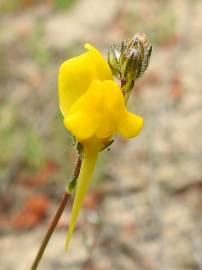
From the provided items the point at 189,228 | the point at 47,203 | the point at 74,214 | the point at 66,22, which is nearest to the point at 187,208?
the point at 189,228

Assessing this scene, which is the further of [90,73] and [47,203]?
[47,203]

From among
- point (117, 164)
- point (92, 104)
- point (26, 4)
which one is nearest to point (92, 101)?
point (92, 104)

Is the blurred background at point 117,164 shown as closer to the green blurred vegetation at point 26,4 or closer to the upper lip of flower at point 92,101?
the green blurred vegetation at point 26,4

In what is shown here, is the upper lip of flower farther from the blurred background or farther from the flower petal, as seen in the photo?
the blurred background

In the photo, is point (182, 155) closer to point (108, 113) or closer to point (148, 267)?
point (148, 267)

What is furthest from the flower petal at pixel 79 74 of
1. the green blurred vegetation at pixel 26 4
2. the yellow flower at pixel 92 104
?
the green blurred vegetation at pixel 26 4

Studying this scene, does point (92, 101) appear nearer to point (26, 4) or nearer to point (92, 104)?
point (92, 104)

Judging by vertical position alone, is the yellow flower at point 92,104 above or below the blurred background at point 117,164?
above
